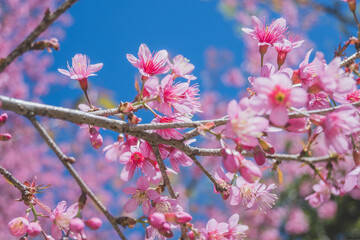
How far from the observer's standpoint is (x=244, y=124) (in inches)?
41.1

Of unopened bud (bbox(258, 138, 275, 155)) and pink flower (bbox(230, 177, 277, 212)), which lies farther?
pink flower (bbox(230, 177, 277, 212))

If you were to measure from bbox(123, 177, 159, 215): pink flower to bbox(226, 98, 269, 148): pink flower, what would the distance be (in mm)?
440

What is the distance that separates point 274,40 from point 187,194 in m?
6.37

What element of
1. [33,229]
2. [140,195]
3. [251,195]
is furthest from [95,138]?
[251,195]

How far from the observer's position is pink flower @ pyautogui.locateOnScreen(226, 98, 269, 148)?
1.03 metres

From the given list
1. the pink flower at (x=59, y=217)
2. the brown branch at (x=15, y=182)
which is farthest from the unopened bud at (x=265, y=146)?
the brown branch at (x=15, y=182)

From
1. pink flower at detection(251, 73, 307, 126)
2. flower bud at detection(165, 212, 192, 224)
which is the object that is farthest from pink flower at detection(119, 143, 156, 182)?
pink flower at detection(251, 73, 307, 126)

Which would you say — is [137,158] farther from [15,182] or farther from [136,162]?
[15,182]

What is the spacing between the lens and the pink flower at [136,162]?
1.32m

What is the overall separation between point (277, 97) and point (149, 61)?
64cm

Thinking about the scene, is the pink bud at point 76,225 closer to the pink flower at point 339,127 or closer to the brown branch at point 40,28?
the brown branch at point 40,28

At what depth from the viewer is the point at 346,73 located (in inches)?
47.2

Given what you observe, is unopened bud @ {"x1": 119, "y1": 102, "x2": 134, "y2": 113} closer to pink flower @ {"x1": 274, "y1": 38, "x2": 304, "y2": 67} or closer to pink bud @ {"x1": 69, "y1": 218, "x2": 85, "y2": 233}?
pink bud @ {"x1": 69, "y1": 218, "x2": 85, "y2": 233}

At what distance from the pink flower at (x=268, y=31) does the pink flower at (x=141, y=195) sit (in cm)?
86
